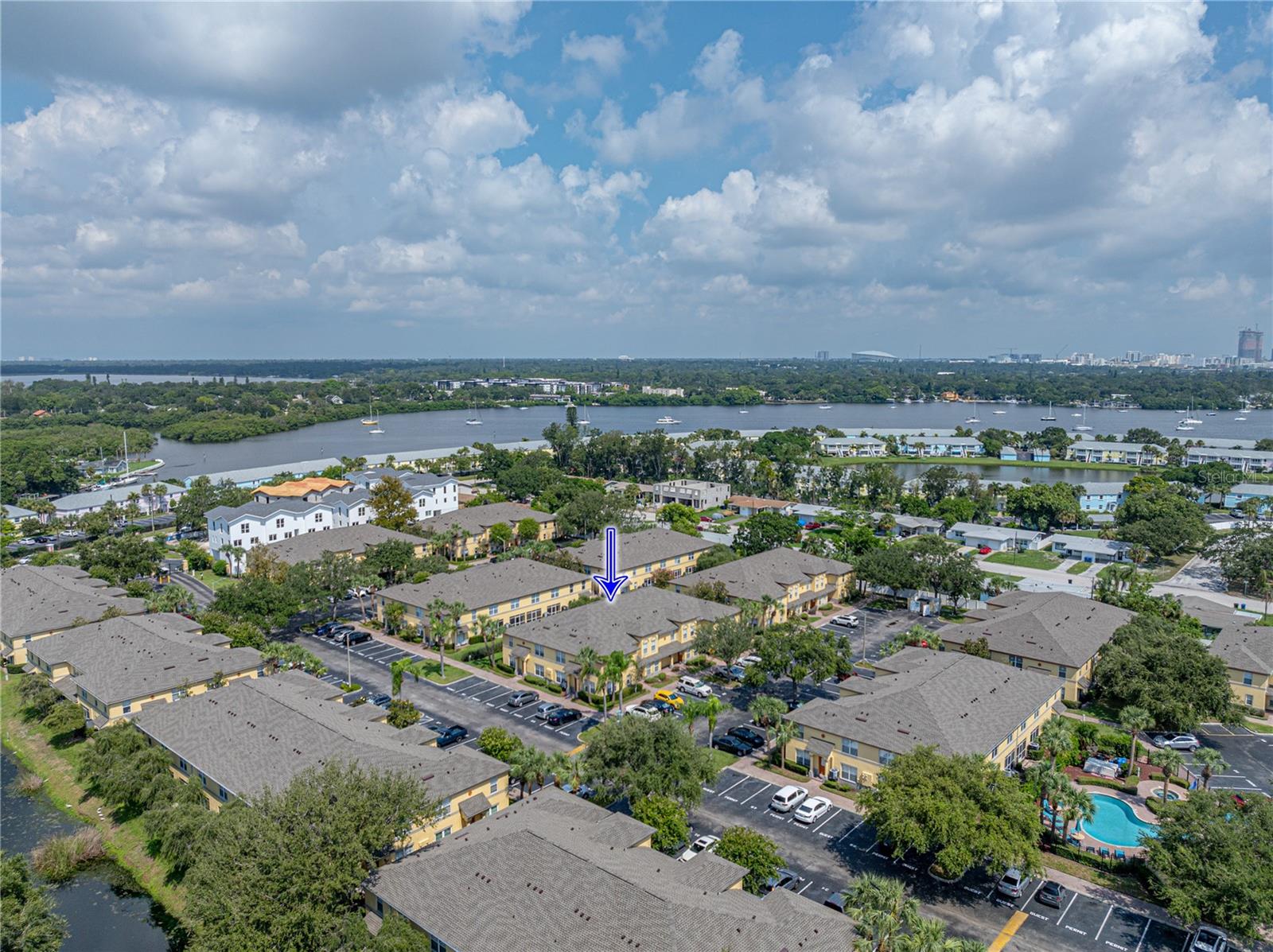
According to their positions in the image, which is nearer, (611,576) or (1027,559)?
(611,576)

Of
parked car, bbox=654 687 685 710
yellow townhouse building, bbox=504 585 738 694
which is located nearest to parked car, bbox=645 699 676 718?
parked car, bbox=654 687 685 710

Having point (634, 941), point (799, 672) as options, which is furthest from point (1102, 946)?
point (799, 672)

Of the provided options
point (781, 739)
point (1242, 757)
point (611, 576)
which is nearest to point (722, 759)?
point (781, 739)

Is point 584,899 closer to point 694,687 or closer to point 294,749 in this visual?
point 294,749

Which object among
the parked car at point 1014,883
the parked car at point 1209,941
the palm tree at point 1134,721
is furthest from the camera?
the palm tree at point 1134,721

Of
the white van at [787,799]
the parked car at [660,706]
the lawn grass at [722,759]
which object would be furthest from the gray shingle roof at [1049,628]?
the white van at [787,799]

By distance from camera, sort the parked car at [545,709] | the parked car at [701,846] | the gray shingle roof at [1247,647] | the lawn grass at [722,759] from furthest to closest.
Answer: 1. the gray shingle roof at [1247,647]
2. the parked car at [545,709]
3. the lawn grass at [722,759]
4. the parked car at [701,846]

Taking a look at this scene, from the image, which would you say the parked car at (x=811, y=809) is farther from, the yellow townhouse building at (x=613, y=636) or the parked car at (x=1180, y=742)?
the parked car at (x=1180, y=742)
